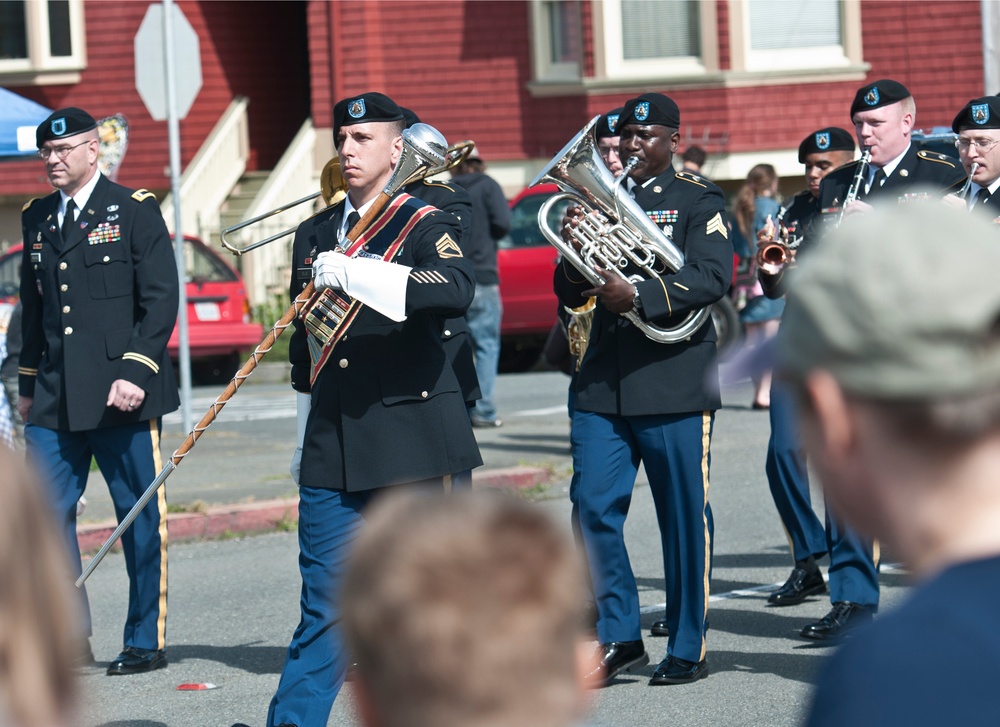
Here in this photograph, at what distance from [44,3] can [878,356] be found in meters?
23.8

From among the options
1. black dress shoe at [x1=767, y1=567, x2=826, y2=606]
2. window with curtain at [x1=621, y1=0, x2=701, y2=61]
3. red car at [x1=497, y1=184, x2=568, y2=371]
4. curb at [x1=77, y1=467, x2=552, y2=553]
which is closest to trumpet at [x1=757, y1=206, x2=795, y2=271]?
black dress shoe at [x1=767, y1=567, x2=826, y2=606]

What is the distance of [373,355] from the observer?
5051mm

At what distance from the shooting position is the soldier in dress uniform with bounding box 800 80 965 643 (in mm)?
6207

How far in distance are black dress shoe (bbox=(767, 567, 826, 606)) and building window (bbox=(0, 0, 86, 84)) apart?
19.1 metres

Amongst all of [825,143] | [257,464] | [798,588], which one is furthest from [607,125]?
[257,464]

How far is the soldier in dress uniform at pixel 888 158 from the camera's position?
625 centimetres

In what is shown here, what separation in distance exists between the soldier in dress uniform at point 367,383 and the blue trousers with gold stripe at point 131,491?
144 cm

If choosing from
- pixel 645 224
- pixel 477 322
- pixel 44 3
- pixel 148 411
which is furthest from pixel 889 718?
pixel 44 3

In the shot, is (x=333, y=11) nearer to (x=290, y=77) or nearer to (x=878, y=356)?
(x=290, y=77)

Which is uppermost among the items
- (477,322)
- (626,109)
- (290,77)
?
(290,77)

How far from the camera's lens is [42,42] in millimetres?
23672

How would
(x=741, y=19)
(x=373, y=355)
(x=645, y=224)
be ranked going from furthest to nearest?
(x=741, y=19) → (x=645, y=224) → (x=373, y=355)

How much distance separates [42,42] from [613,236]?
1960 cm

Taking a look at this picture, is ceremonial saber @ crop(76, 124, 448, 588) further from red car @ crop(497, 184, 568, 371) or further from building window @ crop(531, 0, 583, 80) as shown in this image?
building window @ crop(531, 0, 583, 80)
